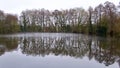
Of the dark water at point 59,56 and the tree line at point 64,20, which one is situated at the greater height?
the tree line at point 64,20

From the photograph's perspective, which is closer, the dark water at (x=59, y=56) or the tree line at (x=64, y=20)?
the dark water at (x=59, y=56)

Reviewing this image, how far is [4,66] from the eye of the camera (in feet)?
41.2

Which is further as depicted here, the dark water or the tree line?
the tree line

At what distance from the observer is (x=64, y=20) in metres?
84.9

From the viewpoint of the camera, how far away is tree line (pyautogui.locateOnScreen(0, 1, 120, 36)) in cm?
5838

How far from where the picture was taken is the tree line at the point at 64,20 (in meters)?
58.4

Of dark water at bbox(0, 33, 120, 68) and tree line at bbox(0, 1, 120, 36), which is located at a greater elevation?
tree line at bbox(0, 1, 120, 36)

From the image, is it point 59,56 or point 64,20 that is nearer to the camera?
point 59,56

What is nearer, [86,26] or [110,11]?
[110,11]

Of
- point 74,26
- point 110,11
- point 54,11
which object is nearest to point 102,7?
point 110,11

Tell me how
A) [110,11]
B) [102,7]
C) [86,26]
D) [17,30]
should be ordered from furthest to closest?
[17,30], [86,26], [102,7], [110,11]

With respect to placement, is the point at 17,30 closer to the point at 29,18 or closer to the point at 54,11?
the point at 29,18

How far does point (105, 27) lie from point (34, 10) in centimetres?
4320

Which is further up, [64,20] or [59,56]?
[64,20]
